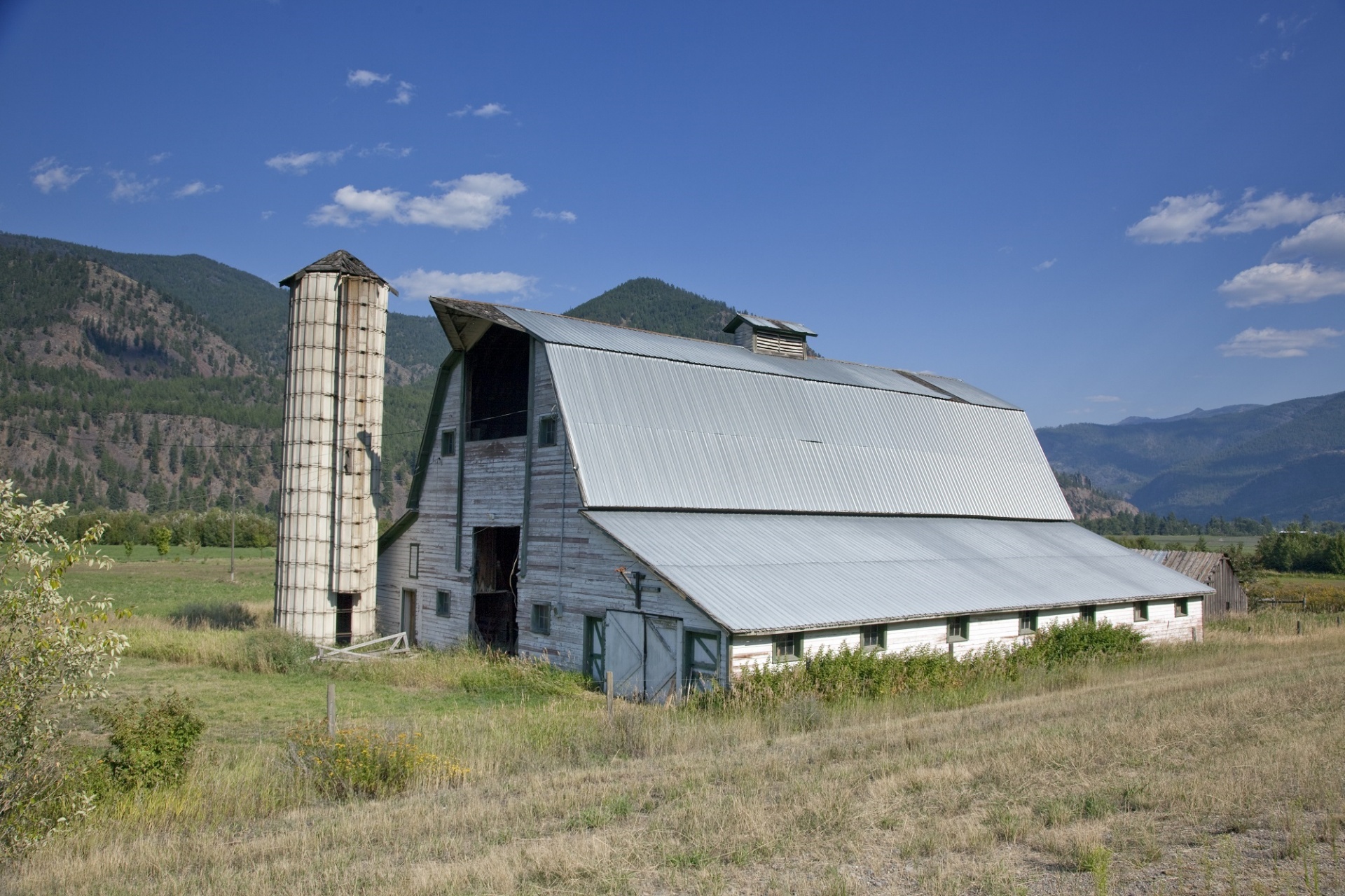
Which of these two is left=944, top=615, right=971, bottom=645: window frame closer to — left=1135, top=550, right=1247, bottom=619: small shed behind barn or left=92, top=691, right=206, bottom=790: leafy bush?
left=92, top=691, right=206, bottom=790: leafy bush

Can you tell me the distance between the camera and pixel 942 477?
33.1m

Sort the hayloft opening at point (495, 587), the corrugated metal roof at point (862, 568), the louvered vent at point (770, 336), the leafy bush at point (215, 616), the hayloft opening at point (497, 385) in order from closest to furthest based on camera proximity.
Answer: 1. the corrugated metal roof at point (862, 568)
2. the hayloft opening at point (497, 385)
3. the hayloft opening at point (495, 587)
4. the leafy bush at point (215, 616)
5. the louvered vent at point (770, 336)

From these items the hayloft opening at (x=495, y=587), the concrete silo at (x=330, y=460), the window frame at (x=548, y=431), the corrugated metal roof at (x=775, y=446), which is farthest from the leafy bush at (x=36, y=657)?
the concrete silo at (x=330, y=460)

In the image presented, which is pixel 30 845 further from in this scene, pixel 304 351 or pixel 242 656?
pixel 304 351

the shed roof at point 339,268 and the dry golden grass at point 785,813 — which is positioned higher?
the shed roof at point 339,268

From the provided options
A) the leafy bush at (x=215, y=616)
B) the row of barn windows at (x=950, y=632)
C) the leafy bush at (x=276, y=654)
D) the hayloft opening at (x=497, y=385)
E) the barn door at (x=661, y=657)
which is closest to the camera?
the row of barn windows at (x=950, y=632)

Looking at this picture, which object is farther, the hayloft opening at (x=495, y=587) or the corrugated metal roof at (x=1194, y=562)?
the corrugated metal roof at (x=1194, y=562)

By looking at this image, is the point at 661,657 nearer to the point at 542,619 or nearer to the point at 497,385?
the point at 542,619

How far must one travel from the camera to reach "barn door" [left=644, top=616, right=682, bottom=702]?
19672 millimetres

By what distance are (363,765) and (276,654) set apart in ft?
48.1

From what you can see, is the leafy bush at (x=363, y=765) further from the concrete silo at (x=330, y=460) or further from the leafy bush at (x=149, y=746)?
the concrete silo at (x=330, y=460)

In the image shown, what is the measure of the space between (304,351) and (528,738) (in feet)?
63.1

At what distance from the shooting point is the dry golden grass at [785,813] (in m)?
8.86

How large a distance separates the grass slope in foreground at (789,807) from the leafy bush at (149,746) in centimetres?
40
